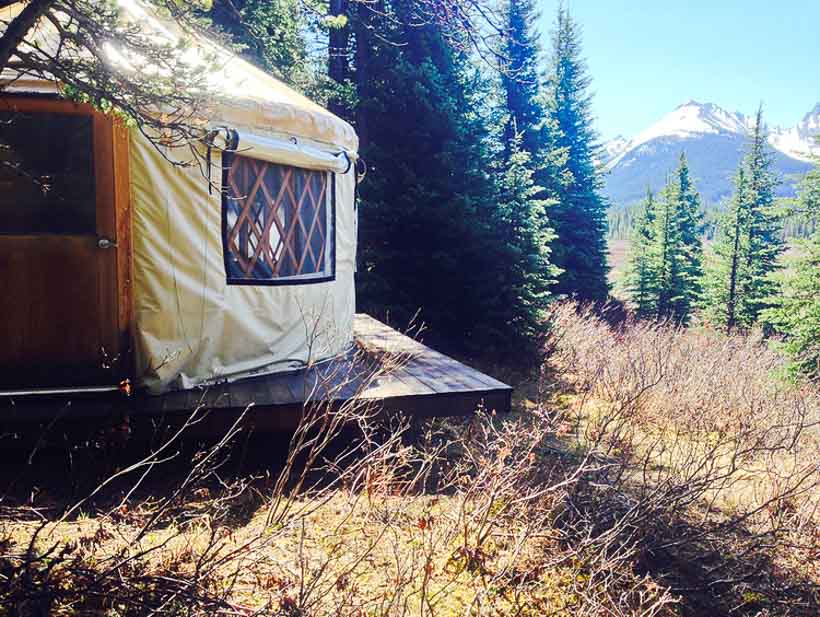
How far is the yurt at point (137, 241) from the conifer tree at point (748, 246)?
1383cm

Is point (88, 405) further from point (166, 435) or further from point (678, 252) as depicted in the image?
point (678, 252)

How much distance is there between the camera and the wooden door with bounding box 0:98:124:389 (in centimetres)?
316

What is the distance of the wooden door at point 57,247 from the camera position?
3160 mm

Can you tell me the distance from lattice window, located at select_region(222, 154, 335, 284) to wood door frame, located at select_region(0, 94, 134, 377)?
0.57 meters

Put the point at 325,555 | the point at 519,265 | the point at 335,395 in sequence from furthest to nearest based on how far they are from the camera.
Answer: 1. the point at 519,265
2. the point at 335,395
3. the point at 325,555

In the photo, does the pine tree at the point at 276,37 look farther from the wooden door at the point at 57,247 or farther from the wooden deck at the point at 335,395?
the wooden deck at the point at 335,395

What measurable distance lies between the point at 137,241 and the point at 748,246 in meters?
15.2

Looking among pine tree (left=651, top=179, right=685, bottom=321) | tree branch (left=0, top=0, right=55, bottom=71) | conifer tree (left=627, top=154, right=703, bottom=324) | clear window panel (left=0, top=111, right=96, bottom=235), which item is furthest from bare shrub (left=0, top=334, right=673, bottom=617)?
pine tree (left=651, top=179, right=685, bottom=321)

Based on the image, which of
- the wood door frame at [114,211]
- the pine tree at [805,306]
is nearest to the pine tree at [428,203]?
the wood door frame at [114,211]

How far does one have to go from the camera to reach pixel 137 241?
3277 mm

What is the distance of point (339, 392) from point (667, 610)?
6.64ft

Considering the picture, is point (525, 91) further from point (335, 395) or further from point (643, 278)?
point (335, 395)

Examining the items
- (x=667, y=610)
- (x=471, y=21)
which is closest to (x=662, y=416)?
(x=667, y=610)

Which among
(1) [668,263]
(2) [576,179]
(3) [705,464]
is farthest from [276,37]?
(1) [668,263]
